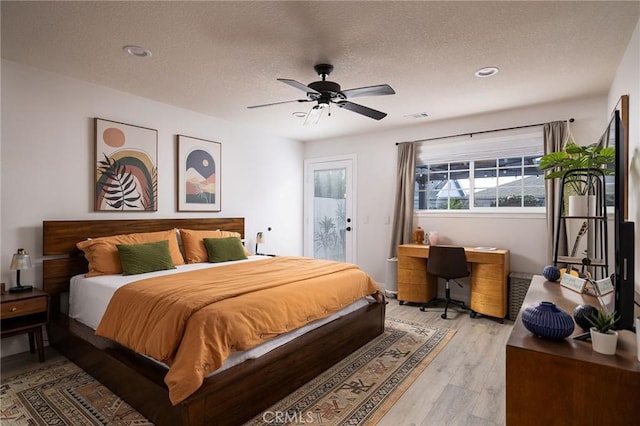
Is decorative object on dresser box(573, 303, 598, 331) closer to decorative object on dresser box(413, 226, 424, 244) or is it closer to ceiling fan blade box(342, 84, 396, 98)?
ceiling fan blade box(342, 84, 396, 98)

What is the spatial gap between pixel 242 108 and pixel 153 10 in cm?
206

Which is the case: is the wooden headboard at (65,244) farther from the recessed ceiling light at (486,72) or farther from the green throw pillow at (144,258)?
the recessed ceiling light at (486,72)

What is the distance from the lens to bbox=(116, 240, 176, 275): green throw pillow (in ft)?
10.3

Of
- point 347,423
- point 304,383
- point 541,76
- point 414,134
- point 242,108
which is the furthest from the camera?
point 414,134

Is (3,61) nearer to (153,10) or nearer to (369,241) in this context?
(153,10)

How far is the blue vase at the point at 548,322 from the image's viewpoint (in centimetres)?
143

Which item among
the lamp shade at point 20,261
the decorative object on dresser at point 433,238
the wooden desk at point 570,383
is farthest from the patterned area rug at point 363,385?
the lamp shade at point 20,261

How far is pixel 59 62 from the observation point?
2.96m

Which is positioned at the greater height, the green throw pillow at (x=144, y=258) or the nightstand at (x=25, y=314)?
the green throw pillow at (x=144, y=258)

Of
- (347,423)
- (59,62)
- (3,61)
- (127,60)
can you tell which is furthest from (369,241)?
(3,61)

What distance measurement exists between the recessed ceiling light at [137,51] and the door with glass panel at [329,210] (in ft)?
11.4

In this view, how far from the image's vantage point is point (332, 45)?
262 centimetres

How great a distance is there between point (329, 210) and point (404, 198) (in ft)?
4.81

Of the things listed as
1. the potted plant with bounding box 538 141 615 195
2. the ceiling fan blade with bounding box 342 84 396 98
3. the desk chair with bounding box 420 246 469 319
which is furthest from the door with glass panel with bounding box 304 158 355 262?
the potted plant with bounding box 538 141 615 195
